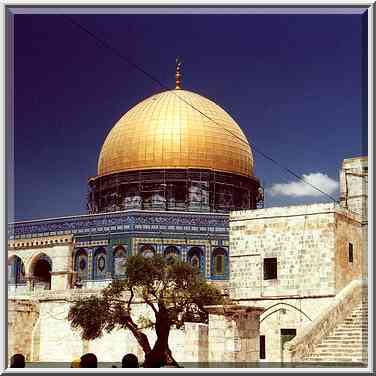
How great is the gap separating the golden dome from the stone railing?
1114cm

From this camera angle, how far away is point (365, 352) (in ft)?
29.8

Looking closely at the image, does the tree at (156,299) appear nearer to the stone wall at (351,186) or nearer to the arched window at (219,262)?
the stone wall at (351,186)

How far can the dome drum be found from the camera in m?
25.7

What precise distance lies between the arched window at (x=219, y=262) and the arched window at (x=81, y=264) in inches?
158

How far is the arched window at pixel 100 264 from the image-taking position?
24875 millimetres

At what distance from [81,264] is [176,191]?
384cm

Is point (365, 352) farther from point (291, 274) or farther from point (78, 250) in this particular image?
point (78, 250)

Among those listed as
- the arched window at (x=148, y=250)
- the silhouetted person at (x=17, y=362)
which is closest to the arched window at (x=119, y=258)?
the arched window at (x=148, y=250)

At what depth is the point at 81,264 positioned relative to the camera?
83.5 ft

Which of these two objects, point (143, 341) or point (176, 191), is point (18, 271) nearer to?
point (176, 191)

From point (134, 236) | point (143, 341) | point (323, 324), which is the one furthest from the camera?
point (134, 236)

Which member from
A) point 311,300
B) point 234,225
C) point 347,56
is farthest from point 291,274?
point 347,56

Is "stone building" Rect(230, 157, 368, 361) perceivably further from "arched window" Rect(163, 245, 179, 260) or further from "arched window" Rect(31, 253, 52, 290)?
"arched window" Rect(31, 253, 52, 290)

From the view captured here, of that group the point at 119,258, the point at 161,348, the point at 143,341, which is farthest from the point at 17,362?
the point at 119,258
